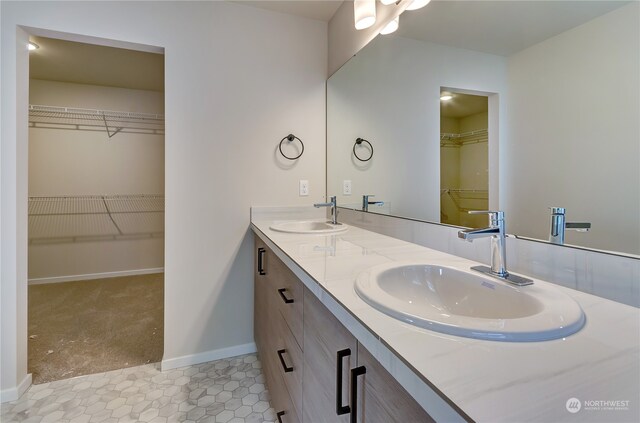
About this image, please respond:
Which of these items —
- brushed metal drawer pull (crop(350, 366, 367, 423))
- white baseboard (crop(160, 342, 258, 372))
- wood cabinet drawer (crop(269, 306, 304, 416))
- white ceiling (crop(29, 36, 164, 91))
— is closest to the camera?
brushed metal drawer pull (crop(350, 366, 367, 423))

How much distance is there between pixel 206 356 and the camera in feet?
6.23

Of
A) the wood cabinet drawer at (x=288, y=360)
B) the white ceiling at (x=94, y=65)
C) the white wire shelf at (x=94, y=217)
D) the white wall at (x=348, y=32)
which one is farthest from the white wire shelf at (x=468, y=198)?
the white wire shelf at (x=94, y=217)

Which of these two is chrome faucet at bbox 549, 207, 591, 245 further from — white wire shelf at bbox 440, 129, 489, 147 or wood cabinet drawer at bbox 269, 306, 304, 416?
wood cabinet drawer at bbox 269, 306, 304, 416

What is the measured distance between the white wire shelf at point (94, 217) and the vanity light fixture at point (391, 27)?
11.1ft

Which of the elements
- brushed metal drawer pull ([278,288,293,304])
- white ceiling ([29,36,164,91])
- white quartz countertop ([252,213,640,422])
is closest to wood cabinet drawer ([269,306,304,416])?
brushed metal drawer pull ([278,288,293,304])

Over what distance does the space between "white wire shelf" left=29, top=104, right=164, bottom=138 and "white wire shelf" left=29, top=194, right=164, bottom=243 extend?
80 centimetres

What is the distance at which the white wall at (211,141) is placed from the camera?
5.14 feet

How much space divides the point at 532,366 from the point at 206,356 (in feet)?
6.34

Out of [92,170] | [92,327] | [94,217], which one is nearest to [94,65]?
[92,170]

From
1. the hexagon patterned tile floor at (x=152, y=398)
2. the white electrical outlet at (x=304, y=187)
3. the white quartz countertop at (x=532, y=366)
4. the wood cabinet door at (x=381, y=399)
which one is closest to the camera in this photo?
the white quartz countertop at (x=532, y=366)

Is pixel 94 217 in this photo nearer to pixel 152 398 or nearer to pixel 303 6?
pixel 152 398

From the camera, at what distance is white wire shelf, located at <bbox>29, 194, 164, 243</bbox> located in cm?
338

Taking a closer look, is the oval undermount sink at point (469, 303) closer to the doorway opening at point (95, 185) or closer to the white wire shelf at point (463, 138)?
the white wire shelf at point (463, 138)

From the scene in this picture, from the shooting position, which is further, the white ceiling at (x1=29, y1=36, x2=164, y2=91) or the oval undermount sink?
the white ceiling at (x1=29, y1=36, x2=164, y2=91)
